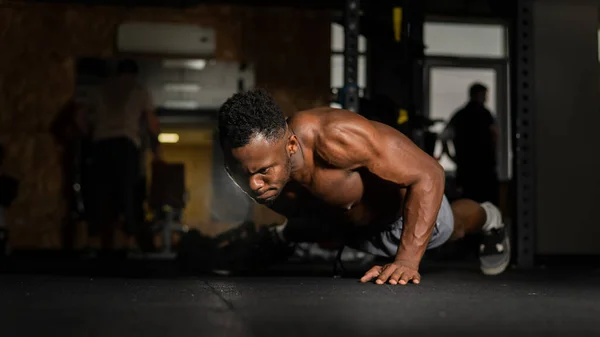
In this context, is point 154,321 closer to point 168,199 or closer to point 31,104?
point 168,199

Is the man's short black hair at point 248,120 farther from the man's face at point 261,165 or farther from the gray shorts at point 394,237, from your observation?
the gray shorts at point 394,237

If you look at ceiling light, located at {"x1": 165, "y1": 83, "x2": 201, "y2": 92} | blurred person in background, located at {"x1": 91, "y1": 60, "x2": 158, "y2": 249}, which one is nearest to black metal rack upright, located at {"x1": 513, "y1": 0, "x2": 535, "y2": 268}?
blurred person in background, located at {"x1": 91, "y1": 60, "x2": 158, "y2": 249}

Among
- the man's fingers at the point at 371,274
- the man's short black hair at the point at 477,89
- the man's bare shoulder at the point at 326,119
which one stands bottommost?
the man's fingers at the point at 371,274

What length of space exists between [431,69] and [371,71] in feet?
2.16

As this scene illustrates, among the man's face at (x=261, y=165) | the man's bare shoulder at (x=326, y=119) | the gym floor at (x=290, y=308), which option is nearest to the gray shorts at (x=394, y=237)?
the gym floor at (x=290, y=308)

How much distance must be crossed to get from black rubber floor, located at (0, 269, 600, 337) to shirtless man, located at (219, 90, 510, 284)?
186 millimetres

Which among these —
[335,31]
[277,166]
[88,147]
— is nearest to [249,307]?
[277,166]

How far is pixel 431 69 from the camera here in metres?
5.87

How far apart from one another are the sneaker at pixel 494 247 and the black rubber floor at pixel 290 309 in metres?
0.60

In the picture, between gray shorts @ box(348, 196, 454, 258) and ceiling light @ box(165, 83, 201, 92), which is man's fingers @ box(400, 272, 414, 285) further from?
ceiling light @ box(165, 83, 201, 92)

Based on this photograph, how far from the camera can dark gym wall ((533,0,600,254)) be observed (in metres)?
3.79

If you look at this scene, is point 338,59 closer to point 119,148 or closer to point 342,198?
point 119,148

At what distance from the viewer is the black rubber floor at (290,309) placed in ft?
3.64

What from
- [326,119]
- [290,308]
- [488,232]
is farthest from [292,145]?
[488,232]
